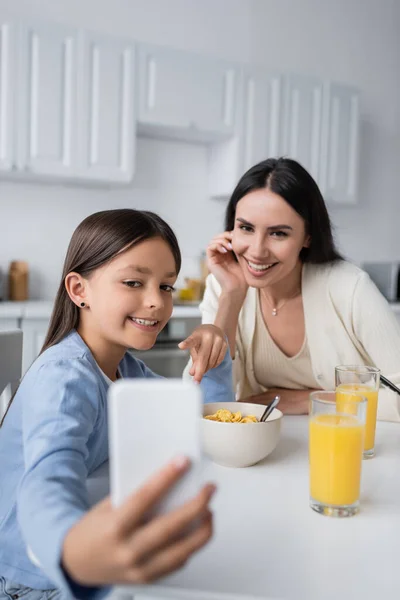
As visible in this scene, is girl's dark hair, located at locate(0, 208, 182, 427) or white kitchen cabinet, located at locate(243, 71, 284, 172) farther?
white kitchen cabinet, located at locate(243, 71, 284, 172)

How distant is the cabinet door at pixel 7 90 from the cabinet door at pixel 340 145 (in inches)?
73.5

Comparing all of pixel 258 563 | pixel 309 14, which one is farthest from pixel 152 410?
pixel 309 14

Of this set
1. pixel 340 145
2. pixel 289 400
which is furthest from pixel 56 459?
pixel 340 145

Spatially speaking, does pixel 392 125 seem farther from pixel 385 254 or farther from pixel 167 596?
pixel 167 596

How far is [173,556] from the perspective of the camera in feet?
1.63

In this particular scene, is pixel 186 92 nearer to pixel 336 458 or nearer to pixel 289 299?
pixel 289 299

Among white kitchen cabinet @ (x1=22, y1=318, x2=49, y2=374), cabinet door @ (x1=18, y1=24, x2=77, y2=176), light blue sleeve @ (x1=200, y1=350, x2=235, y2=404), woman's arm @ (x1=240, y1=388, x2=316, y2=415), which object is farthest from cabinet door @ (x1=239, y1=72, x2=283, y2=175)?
light blue sleeve @ (x1=200, y1=350, x2=235, y2=404)

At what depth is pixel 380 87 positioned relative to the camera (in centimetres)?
448

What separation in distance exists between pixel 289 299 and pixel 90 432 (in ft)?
3.42

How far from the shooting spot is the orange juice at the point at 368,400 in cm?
102

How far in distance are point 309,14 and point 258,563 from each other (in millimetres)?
4203

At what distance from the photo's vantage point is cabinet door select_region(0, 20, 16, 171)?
109 inches

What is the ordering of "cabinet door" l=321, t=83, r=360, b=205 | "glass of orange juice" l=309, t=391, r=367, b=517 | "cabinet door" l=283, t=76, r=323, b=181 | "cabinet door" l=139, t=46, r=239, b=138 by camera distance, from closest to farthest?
"glass of orange juice" l=309, t=391, r=367, b=517
"cabinet door" l=139, t=46, r=239, b=138
"cabinet door" l=283, t=76, r=323, b=181
"cabinet door" l=321, t=83, r=360, b=205

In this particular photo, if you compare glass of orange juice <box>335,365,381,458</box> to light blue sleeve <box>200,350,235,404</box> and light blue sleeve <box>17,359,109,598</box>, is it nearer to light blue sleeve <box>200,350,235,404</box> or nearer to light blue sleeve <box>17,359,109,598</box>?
light blue sleeve <box>200,350,235,404</box>
